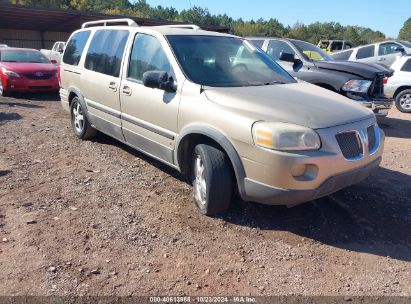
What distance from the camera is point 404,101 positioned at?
10719 mm

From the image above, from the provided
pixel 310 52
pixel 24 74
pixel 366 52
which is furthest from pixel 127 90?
pixel 366 52

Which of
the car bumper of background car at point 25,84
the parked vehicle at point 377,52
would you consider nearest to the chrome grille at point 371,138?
the car bumper of background car at point 25,84

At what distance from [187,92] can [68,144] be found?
3233mm

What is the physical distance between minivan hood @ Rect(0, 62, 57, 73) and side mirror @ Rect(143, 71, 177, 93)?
8.74 meters

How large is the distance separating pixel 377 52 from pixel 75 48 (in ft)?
41.2

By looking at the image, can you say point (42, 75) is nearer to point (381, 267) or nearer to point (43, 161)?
point (43, 161)

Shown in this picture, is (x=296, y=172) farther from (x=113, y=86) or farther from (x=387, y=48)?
(x=387, y=48)

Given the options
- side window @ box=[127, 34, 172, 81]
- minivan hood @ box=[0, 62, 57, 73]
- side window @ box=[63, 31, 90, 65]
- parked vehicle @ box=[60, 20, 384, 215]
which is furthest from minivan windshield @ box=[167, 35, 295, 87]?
minivan hood @ box=[0, 62, 57, 73]

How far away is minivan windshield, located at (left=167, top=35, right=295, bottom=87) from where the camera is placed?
4.37 m

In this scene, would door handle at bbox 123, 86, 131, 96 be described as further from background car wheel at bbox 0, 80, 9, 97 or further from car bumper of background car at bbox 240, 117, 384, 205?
background car wheel at bbox 0, 80, 9, 97

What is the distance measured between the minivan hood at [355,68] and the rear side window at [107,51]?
178 inches

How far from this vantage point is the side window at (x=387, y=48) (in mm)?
15491

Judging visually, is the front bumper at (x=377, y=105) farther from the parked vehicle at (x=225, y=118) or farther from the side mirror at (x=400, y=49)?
the side mirror at (x=400, y=49)

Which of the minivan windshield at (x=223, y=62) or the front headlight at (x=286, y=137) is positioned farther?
the minivan windshield at (x=223, y=62)
